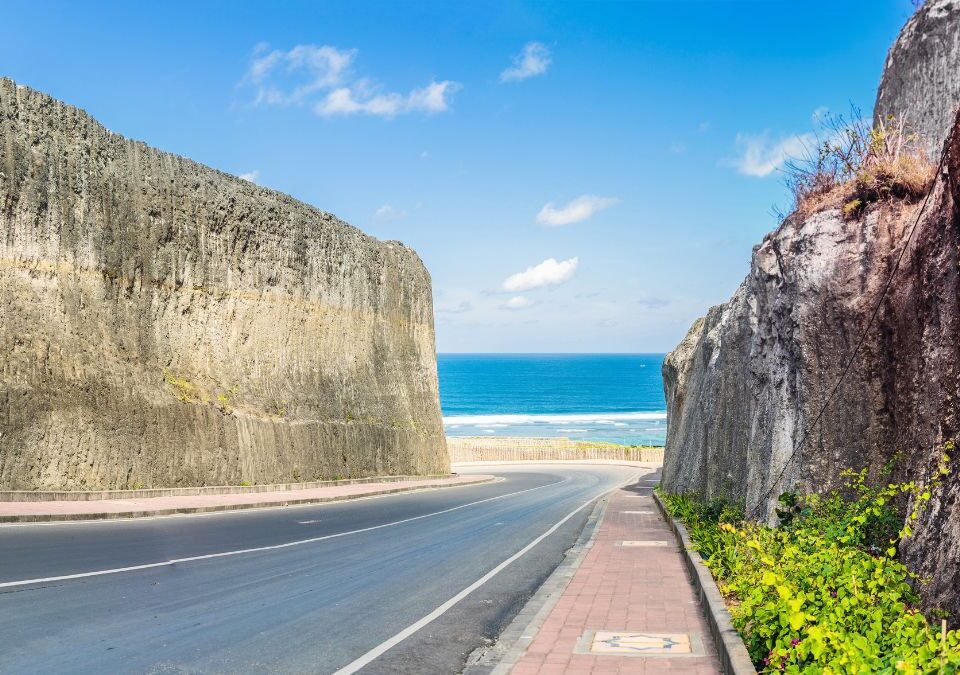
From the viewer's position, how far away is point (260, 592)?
10.6m

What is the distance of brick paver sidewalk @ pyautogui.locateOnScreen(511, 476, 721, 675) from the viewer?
720cm

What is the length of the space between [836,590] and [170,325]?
25.7 m

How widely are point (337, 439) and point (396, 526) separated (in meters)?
16.0

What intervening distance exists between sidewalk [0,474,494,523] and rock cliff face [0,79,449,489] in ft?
4.72

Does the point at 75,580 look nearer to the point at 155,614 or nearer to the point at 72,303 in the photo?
the point at 155,614

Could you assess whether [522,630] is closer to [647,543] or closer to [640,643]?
[640,643]

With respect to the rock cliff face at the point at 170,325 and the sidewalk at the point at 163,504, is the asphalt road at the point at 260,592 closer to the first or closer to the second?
the sidewalk at the point at 163,504

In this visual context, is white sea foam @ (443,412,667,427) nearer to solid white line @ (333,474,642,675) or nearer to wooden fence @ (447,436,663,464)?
wooden fence @ (447,436,663,464)

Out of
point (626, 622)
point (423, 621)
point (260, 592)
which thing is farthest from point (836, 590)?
point (260, 592)

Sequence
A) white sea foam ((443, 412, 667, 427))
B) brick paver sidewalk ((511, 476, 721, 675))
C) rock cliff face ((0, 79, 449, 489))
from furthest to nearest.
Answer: white sea foam ((443, 412, 667, 427)), rock cliff face ((0, 79, 449, 489)), brick paver sidewalk ((511, 476, 721, 675))

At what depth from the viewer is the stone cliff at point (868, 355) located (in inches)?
263

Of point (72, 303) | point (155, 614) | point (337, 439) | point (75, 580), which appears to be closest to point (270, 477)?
point (337, 439)

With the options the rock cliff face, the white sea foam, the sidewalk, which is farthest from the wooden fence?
the white sea foam

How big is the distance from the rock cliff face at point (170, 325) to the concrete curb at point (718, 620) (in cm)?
1700
